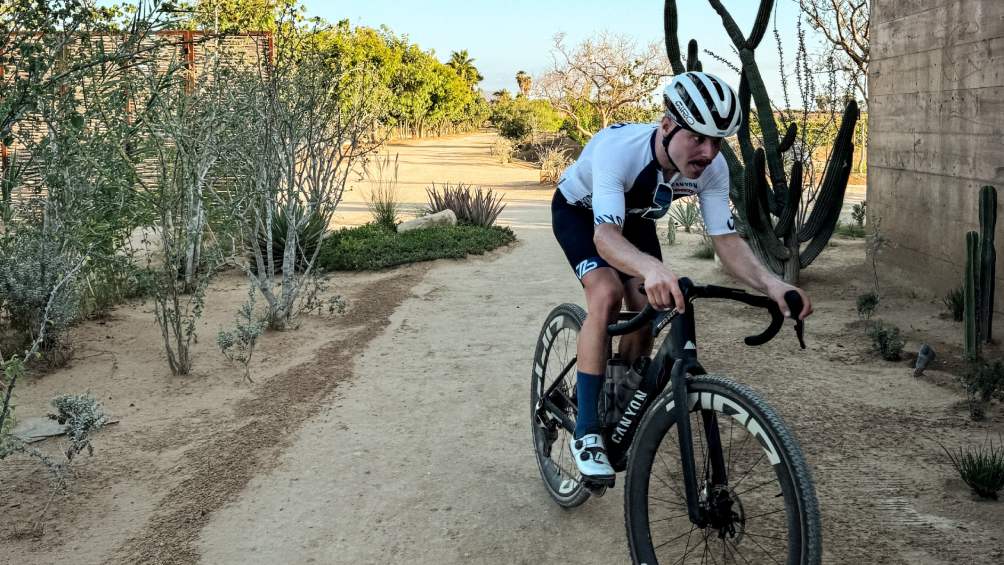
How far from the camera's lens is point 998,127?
6.75 m

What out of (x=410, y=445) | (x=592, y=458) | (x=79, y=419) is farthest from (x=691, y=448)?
(x=79, y=419)

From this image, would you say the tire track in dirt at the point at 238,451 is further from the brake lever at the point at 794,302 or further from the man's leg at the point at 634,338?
the brake lever at the point at 794,302

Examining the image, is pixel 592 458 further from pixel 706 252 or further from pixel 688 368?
pixel 706 252

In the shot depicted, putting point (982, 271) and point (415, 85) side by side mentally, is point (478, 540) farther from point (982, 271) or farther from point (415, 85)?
point (415, 85)

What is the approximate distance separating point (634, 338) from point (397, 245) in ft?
26.9

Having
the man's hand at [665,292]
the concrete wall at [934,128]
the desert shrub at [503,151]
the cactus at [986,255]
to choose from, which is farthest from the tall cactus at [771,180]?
the desert shrub at [503,151]

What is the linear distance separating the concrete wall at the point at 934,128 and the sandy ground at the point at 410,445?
565mm

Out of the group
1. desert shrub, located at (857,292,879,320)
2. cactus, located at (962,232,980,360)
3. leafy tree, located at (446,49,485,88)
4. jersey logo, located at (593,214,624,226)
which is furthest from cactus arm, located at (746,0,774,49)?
leafy tree, located at (446,49,485,88)

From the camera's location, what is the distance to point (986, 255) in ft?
20.2

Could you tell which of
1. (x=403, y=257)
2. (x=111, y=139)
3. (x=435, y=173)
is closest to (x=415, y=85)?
(x=435, y=173)

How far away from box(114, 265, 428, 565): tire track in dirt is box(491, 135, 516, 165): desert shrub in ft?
93.0

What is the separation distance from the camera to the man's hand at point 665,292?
2.59 metres

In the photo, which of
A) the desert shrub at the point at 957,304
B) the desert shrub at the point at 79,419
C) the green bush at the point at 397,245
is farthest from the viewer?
the green bush at the point at 397,245

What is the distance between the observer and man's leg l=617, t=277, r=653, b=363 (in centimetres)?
346
